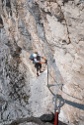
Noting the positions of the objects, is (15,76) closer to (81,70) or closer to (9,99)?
(9,99)

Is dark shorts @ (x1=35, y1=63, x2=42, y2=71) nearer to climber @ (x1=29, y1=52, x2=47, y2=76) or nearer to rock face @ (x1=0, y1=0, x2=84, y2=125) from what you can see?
climber @ (x1=29, y1=52, x2=47, y2=76)

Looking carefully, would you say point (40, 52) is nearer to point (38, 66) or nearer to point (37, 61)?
point (37, 61)

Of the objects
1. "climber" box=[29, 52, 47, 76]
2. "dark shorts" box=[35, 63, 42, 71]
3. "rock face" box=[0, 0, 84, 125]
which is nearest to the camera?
"rock face" box=[0, 0, 84, 125]

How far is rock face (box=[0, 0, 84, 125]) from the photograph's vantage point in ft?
26.6

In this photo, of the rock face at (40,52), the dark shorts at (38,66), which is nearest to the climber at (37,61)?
the dark shorts at (38,66)

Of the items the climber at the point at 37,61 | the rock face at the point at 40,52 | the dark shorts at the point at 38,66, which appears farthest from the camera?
the dark shorts at the point at 38,66

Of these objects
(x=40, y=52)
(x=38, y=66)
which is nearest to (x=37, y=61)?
(x=38, y=66)

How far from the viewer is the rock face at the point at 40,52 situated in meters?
8.12

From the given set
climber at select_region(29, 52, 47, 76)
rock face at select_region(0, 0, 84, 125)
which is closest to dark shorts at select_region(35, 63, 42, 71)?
climber at select_region(29, 52, 47, 76)

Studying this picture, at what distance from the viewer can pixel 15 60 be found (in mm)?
12648

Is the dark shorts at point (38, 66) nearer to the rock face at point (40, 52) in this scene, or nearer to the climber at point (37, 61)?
the climber at point (37, 61)

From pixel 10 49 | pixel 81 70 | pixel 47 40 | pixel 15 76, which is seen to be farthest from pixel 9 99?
pixel 81 70

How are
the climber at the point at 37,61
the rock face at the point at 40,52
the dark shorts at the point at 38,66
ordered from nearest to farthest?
the rock face at the point at 40,52, the climber at the point at 37,61, the dark shorts at the point at 38,66

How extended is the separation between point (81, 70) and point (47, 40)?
1.87 m
